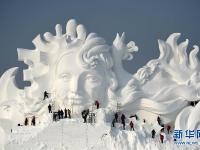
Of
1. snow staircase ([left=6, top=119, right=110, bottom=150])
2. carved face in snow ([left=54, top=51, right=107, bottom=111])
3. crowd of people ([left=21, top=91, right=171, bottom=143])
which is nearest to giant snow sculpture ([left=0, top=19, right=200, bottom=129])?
carved face in snow ([left=54, top=51, right=107, bottom=111])

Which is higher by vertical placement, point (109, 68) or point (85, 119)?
point (109, 68)

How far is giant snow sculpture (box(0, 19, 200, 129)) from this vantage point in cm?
3195

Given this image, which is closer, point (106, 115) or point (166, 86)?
point (106, 115)

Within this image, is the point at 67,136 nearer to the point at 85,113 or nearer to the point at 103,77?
the point at 85,113

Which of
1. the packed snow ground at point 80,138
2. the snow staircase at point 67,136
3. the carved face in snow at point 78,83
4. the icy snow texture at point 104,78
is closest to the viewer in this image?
the packed snow ground at point 80,138

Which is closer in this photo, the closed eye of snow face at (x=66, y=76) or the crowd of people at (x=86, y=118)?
the crowd of people at (x=86, y=118)

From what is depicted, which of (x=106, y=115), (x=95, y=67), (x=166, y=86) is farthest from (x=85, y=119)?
(x=166, y=86)

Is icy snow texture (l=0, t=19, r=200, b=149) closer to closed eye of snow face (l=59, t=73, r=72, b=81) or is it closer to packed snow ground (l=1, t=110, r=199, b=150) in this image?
closed eye of snow face (l=59, t=73, r=72, b=81)

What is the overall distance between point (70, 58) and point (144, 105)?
170 inches

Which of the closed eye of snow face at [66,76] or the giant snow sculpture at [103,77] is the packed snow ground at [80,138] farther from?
the closed eye of snow face at [66,76]

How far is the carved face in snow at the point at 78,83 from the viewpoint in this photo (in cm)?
3153

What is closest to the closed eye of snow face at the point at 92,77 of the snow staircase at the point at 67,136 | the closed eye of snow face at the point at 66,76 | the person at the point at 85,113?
the closed eye of snow face at the point at 66,76

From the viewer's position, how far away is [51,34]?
33219 millimetres

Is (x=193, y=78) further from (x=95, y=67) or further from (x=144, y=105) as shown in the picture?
(x=95, y=67)
